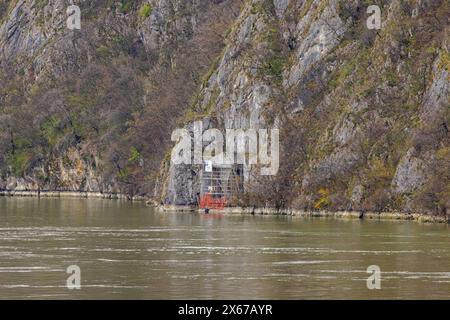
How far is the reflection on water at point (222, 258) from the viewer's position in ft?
201

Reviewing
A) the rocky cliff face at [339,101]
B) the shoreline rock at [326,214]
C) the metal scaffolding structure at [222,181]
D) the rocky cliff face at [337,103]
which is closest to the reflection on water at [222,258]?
the shoreline rock at [326,214]

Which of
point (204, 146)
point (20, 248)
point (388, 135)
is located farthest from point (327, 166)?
point (20, 248)

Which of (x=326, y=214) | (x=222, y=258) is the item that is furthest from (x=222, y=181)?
(x=222, y=258)

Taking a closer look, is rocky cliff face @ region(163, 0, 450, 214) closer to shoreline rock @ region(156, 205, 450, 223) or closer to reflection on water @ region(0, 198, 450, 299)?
shoreline rock @ region(156, 205, 450, 223)

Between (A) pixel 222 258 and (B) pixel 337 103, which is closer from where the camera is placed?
(A) pixel 222 258

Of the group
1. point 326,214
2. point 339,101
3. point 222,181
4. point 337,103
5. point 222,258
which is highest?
point 339,101

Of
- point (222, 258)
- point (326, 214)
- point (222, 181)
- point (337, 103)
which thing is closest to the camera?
point (222, 258)

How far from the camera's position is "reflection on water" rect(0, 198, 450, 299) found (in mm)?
61250

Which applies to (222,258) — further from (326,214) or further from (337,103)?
(337,103)

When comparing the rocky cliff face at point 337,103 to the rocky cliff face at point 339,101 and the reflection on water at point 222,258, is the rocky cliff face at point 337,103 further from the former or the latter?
the reflection on water at point 222,258

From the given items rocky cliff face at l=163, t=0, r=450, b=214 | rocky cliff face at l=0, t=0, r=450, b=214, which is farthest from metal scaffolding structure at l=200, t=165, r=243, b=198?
Answer: rocky cliff face at l=163, t=0, r=450, b=214

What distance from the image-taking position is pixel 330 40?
146 metres

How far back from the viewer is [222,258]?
78062mm

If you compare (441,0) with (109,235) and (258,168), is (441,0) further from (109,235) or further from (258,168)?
(109,235)
